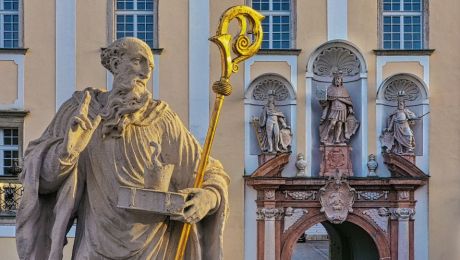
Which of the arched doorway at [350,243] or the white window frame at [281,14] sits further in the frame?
the arched doorway at [350,243]

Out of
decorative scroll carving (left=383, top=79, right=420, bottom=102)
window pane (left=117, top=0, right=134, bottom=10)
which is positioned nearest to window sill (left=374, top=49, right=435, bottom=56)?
decorative scroll carving (left=383, top=79, right=420, bottom=102)

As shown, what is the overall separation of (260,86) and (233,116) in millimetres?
630

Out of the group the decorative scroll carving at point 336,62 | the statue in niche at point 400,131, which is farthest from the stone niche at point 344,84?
the statue in niche at point 400,131

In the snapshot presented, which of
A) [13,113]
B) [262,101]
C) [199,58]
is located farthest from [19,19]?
[262,101]

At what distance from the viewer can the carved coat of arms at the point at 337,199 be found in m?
18.0

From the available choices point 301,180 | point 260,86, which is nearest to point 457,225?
point 301,180

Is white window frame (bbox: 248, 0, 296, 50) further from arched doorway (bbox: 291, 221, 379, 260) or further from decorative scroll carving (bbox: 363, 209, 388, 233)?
arched doorway (bbox: 291, 221, 379, 260)

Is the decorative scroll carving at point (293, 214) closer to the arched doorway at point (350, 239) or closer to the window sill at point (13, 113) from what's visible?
the arched doorway at point (350, 239)

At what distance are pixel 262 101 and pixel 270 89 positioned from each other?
22cm

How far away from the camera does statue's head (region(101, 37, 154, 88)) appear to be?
13.4 feet

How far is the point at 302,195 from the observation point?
18156 millimetres

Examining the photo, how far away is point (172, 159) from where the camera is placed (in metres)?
4.05

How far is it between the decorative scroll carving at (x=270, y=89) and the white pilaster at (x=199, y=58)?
796mm

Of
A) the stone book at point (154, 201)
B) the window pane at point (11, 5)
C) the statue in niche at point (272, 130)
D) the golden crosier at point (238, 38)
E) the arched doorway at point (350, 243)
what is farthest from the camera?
the arched doorway at point (350, 243)
